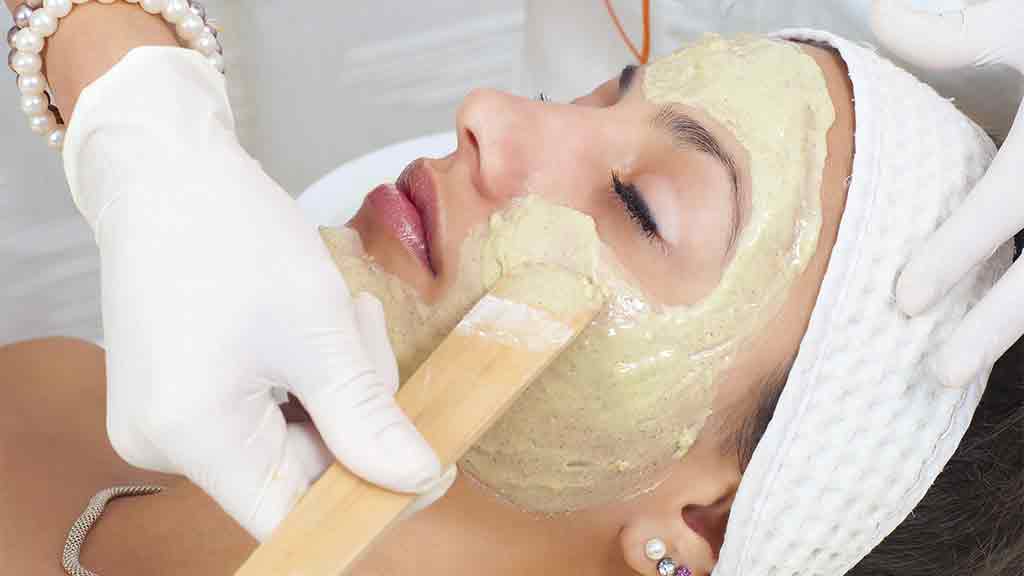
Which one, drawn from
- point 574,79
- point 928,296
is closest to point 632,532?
point 928,296

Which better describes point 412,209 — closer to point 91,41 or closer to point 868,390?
point 91,41

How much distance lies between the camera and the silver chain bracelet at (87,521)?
1168mm

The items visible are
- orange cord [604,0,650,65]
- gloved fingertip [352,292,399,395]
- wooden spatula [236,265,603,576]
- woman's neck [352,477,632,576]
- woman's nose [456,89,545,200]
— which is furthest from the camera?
orange cord [604,0,650,65]

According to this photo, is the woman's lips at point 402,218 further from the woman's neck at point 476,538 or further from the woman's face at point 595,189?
the woman's neck at point 476,538

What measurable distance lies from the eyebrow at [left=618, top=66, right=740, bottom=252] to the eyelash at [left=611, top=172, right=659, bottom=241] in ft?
0.22

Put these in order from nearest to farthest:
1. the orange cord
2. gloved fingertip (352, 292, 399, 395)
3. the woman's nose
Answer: gloved fingertip (352, 292, 399, 395)
the woman's nose
the orange cord

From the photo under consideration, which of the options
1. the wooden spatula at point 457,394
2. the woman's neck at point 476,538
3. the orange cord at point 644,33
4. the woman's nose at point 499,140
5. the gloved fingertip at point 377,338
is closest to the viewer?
the wooden spatula at point 457,394

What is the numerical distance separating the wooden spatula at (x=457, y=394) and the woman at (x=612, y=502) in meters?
0.09

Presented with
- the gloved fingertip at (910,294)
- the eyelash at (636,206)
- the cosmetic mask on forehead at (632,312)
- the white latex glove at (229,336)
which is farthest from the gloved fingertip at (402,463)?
the gloved fingertip at (910,294)

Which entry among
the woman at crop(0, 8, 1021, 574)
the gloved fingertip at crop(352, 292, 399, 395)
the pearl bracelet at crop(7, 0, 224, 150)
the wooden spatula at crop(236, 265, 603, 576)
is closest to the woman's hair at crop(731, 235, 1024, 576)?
the woman at crop(0, 8, 1021, 574)

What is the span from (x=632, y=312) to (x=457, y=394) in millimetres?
217

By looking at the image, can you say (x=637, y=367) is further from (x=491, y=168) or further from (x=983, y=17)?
(x=983, y=17)

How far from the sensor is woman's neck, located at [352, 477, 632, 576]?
1.12 metres

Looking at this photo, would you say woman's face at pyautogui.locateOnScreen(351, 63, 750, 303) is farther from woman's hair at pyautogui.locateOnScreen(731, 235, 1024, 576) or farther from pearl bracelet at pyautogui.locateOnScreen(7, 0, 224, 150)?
pearl bracelet at pyautogui.locateOnScreen(7, 0, 224, 150)
